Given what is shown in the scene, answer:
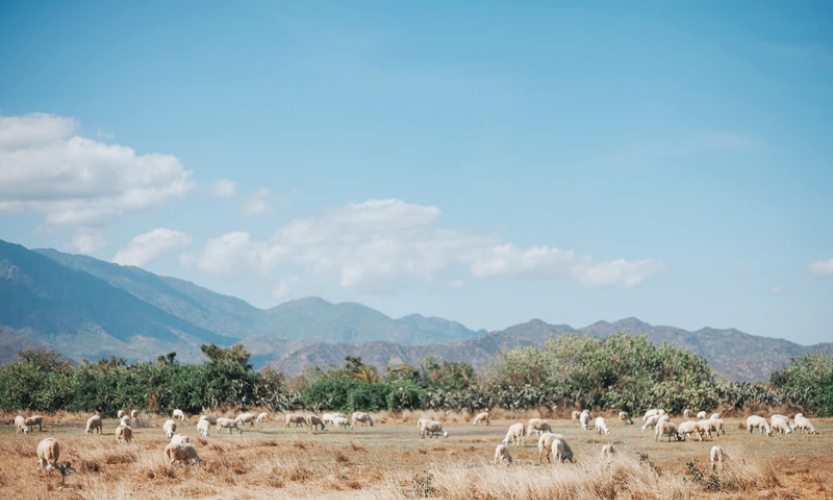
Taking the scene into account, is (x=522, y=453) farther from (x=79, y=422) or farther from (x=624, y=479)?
(x=79, y=422)

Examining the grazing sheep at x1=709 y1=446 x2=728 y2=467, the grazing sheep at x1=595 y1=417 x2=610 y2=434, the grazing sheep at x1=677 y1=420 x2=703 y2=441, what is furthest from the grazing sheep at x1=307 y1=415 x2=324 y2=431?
the grazing sheep at x1=709 y1=446 x2=728 y2=467

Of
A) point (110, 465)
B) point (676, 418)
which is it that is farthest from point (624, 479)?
point (676, 418)

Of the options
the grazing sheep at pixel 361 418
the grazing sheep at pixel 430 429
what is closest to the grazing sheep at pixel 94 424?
the grazing sheep at pixel 361 418

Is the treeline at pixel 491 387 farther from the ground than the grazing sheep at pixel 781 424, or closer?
farther from the ground

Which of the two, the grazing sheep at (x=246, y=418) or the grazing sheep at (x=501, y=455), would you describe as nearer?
the grazing sheep at (x=501, y=455)

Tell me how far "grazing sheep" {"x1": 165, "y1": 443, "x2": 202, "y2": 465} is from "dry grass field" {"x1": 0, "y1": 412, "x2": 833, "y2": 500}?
31 cm

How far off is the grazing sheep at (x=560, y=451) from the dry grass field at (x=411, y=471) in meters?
0.93

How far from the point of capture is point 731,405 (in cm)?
4156

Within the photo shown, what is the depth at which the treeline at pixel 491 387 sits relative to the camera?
42.4 m

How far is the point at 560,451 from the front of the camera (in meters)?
20.3

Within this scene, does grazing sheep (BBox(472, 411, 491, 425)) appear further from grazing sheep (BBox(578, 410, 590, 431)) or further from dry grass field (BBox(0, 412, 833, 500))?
dry grass field (BBox(0, 412, 833, 500))

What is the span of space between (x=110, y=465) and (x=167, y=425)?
8.75 metres

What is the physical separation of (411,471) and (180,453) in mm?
6214

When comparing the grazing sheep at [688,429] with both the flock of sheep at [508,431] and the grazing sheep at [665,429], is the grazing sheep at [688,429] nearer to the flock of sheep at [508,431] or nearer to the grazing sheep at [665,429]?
the flock of sheep at [508,431]
